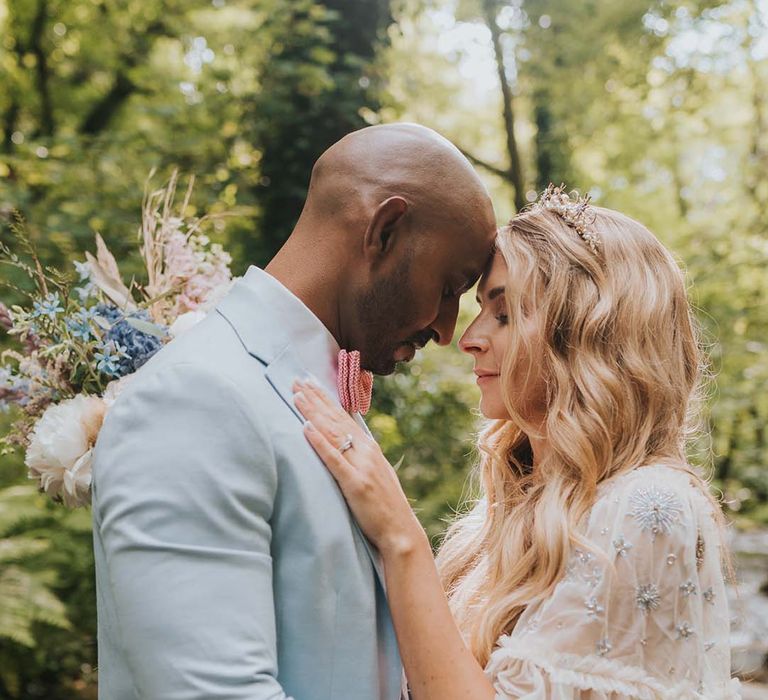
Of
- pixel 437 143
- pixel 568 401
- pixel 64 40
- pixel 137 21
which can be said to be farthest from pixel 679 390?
pixel 64 40

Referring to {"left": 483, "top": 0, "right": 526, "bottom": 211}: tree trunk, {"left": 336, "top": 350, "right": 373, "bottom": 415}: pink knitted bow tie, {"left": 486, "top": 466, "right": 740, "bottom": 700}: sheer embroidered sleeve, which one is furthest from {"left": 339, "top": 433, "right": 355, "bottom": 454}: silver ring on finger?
{"left": 483, "top": 0, "right": 526, "bottom": 211}: tree trunk

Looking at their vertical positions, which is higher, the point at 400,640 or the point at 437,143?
the point at 437,143

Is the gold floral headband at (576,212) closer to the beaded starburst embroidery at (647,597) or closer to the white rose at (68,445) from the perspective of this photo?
the beaded starburst embroidery at (647,597)

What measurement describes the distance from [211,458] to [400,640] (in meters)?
0.72

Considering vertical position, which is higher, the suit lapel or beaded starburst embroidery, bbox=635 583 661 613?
the suit lapel

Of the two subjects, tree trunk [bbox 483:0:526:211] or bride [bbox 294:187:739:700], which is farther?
tree trunk [bbox 483:0:526:211]

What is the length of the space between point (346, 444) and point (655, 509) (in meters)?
0.85

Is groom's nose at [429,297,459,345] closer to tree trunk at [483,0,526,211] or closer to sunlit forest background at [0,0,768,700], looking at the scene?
sunlit forest background at [0,0,768,700]

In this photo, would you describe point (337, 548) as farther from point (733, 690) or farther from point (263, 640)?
point (733, 690)

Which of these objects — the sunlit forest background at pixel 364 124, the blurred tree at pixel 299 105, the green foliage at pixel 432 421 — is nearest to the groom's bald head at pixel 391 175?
the sunlit forest background at pixel 364 124

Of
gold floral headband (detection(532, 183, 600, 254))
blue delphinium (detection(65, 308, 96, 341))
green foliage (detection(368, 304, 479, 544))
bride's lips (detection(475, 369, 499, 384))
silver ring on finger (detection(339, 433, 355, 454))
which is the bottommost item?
green foliage (detection(368, 304, 479, 544))

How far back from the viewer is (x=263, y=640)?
4.48ft

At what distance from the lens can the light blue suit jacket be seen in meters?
1.30

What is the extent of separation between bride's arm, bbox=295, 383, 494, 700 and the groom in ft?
0.12
